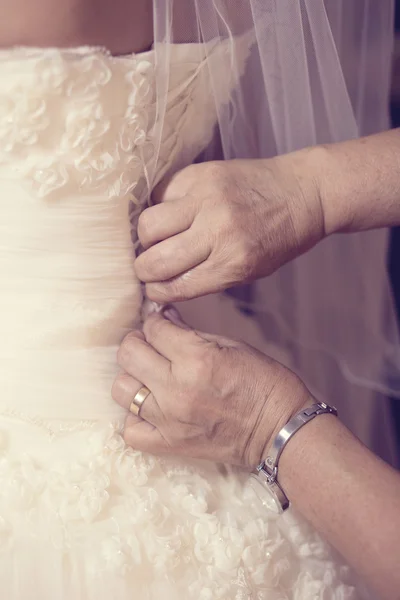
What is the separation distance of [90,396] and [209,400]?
0.14 meters

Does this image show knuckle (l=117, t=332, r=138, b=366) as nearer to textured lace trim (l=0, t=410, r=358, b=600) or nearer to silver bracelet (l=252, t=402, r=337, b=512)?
textured lace trim (l=0, t=410, r=358, b=600)

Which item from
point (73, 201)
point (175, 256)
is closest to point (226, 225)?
point (175, 256)

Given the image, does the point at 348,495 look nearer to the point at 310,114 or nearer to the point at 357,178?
the point at 357,178

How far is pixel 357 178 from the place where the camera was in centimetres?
76

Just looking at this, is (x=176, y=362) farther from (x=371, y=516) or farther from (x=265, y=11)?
(x=265, y=11)

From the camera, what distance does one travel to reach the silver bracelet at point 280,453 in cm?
70

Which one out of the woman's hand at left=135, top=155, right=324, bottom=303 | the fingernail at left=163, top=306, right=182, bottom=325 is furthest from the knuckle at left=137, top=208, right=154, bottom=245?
the fingernail at left=163, top=306, right=182, bottom=325

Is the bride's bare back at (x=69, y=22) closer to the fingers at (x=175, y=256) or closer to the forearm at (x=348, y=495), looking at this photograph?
the fingers at (x=175, y=256)

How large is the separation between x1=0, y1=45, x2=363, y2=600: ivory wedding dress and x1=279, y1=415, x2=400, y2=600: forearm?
59 mm

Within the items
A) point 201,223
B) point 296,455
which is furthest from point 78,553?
point 201,223

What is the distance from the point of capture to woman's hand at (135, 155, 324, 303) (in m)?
0.71

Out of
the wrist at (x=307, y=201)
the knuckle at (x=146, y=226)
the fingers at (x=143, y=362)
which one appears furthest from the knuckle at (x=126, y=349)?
the wrist at (x=307, y=201)

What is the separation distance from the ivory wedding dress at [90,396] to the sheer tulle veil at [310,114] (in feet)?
0.15

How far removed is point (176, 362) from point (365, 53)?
1.70 ft
